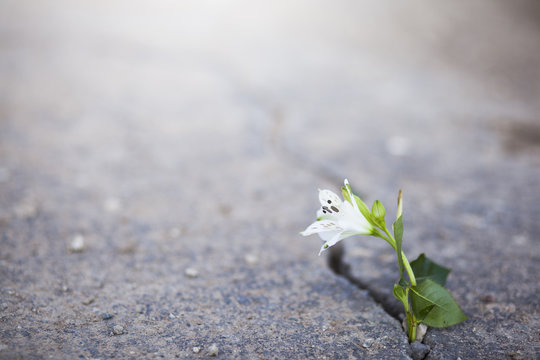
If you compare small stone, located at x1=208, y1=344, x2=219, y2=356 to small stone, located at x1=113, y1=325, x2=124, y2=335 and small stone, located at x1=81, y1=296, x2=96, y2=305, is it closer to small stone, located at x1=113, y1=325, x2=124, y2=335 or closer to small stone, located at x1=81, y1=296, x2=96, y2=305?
small stone, located at x1=113, y1=325, x2=124, y2=335

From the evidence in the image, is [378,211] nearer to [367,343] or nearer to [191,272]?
[367,343]

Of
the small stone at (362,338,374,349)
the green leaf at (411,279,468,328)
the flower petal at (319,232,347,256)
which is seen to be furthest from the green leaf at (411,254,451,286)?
the flower petal at (319,232,347,256)

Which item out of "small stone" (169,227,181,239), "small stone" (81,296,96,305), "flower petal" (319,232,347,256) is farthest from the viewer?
"small stone" (169,227,181,239)

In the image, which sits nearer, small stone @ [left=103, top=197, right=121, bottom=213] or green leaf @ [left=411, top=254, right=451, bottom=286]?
green leaf @ [left=411, top=254, right=451, bottom=286]

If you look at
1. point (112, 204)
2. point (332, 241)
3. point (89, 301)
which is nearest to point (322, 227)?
point (332, 241)

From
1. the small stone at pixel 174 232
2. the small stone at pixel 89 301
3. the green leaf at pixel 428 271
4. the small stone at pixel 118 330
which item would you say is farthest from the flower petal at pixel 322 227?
the small stone at pixel 174 232

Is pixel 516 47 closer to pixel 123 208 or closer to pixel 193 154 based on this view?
pixel 193 154

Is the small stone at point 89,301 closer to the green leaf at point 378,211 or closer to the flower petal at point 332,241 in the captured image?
the flower petal at point 332,241
